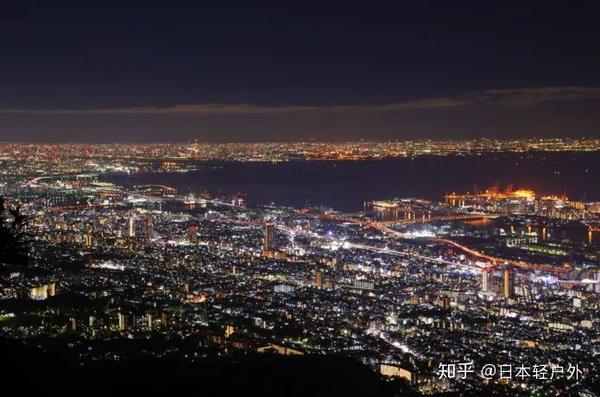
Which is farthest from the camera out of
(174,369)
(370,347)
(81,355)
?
(370,347)

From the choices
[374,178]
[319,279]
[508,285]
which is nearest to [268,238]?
[319,279]

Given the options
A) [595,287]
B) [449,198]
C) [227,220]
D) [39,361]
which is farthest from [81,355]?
[449,198]

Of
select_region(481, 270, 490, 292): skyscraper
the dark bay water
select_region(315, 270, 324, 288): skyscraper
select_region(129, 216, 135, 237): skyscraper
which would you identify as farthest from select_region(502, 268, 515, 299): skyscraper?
the dark bay water

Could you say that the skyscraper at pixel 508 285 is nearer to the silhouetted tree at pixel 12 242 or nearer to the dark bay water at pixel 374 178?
the silhouetted tree at pixel 12 242

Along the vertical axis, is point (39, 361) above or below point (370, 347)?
above

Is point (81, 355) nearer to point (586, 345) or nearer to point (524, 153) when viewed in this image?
point (586, 345)

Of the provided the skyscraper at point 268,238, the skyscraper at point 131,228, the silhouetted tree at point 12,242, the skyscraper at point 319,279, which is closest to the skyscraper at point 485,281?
the skyscraper at point 319,279

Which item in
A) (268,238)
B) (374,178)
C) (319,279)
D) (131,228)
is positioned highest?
(374,178)

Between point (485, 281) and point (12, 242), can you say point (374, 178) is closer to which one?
point (485, 281)

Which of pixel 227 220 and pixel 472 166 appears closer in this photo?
pixel 227 220
